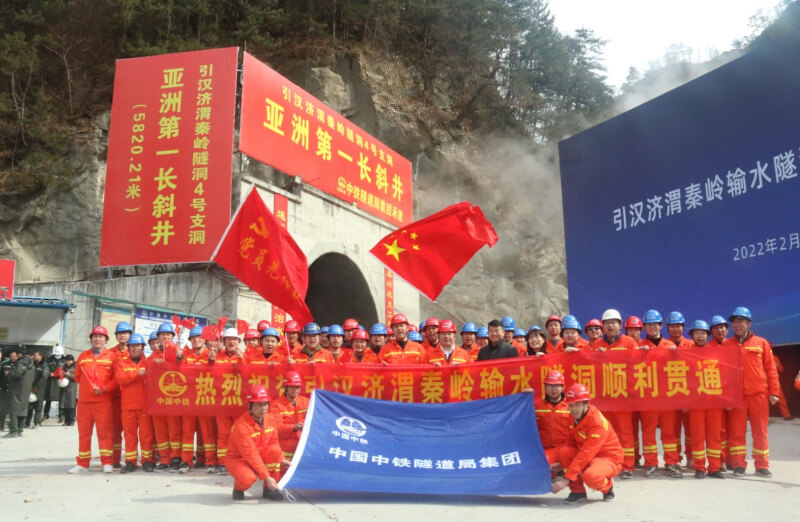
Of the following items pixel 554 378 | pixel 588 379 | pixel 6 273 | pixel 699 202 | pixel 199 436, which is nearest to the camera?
pixel 554 378

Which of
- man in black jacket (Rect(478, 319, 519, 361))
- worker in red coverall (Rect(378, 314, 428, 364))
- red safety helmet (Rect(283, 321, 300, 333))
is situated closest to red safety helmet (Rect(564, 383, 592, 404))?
man in black jacket (Rect(478, 319, 519, 361))

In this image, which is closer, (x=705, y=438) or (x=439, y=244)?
(x=705, y=438)

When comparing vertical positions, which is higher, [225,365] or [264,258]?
[264,258]

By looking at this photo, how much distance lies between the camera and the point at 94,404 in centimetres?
726

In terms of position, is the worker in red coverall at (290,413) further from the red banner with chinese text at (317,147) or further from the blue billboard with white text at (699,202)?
the red banner with chinese text at (317,147)

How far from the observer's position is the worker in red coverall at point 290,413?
6.17 m

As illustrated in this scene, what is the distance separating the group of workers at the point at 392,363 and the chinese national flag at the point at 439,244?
0.76 metres

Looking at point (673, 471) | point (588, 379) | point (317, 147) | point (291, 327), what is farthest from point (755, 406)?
point (317, 147)

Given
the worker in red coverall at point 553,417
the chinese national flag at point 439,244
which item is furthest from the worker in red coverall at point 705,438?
the chinese national flag at point 439,244

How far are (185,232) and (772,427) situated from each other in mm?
12069

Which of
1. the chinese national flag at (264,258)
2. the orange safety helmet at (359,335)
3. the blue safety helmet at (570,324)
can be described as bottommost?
the orange safety helmet at (359,335)

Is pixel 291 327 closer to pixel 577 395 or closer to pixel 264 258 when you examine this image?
pixel 264 258

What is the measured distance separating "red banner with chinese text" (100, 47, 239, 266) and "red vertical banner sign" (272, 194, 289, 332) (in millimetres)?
1401

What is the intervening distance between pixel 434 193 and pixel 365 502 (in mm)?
24466
